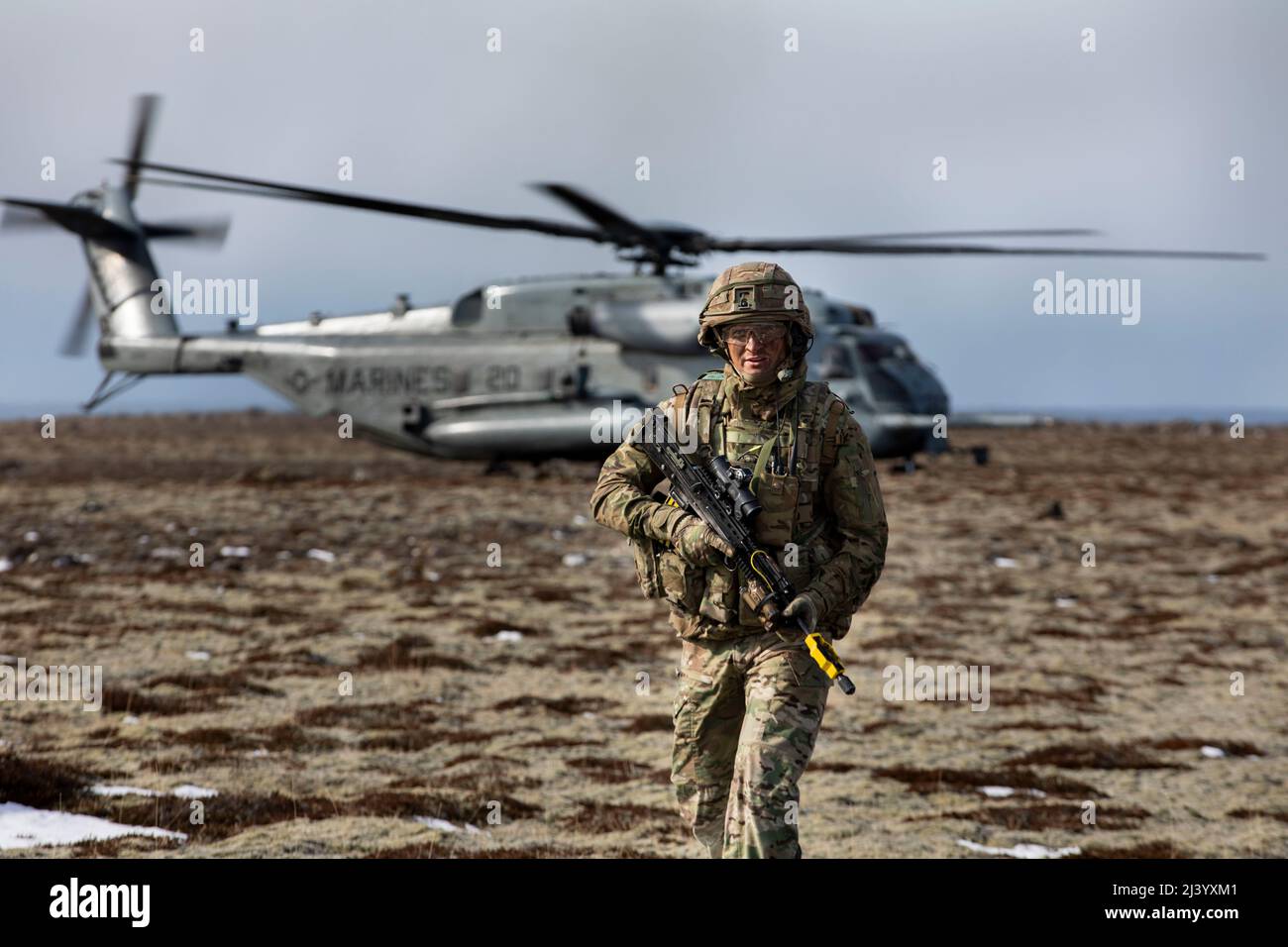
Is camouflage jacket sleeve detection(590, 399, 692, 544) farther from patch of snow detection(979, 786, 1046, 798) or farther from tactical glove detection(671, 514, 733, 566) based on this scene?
patch of snow detection(979, 786, 1046, 798)

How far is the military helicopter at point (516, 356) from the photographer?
19484 mm

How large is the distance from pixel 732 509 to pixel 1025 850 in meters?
3.01

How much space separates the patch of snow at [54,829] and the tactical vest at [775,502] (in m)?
3.15

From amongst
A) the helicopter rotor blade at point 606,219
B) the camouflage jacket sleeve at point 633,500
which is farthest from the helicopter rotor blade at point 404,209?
the camouflage jacket sleeve at point 633,500

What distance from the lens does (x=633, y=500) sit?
15.2 feet

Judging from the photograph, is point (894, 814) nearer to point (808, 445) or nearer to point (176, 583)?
point (808, 445)

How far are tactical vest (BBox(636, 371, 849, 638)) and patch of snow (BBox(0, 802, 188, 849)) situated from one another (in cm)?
315

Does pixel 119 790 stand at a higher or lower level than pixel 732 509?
lower

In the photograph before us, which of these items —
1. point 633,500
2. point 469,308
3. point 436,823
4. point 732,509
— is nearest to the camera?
point 732,509

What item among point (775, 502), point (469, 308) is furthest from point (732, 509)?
point (469, 308)

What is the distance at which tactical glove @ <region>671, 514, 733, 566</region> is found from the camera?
4.41 m

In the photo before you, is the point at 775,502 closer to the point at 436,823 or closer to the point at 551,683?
the point at 436,823

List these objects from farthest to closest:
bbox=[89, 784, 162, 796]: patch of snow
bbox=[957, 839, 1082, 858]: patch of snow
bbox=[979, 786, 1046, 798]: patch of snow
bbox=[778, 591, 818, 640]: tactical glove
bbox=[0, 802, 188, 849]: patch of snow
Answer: bbox=[979, 786, 1046, 798]: patch of snow, bbox=[89, 784, 162, 796]: patch of snow, bbox=[957, 839, 1082, 858]: patch of snow, bbox=[0, 802, 188, 849]: patch of snow, bbox=[778, 591, 818, 640]: tactical glove

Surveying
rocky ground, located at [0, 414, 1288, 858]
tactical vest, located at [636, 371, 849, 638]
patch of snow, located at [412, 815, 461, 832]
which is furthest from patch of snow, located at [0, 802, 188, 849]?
Answer: tactical vest, located at [636, 371, 849, 638]
